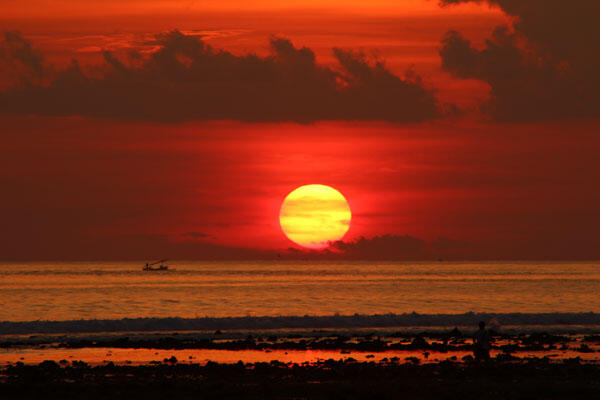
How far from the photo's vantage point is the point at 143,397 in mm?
27453

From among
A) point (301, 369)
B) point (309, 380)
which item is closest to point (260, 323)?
point (301, 369)

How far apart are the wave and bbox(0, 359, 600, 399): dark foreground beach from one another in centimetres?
2605

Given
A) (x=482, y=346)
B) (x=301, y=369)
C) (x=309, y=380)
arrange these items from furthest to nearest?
(x=482, y=346), (x=301, y=369), (x=309, y=380)

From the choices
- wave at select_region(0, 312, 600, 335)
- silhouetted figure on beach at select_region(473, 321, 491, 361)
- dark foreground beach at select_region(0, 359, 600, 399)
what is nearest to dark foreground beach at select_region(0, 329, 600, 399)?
dark foreground beach at select_region(0, 359, 600, 399)

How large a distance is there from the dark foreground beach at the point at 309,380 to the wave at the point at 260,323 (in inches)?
1025

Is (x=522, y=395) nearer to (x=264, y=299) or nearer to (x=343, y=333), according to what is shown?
(x=343, y=333)

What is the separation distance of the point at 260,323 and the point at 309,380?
34.0 m

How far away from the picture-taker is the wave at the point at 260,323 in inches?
2467

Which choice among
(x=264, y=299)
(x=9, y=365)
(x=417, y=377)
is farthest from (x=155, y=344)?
(x=264, y=299)

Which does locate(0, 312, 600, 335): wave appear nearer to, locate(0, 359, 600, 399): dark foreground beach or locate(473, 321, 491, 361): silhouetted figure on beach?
locate(473, 321, 491, 361): silhouetted figure on beach

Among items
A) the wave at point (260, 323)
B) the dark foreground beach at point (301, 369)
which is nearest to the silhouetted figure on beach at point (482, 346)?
the dark foreground beach at point (301, 369)

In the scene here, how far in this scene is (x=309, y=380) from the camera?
31094 millimetres

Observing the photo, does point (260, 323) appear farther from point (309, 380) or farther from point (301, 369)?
point (309, 380)

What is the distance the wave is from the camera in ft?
206
